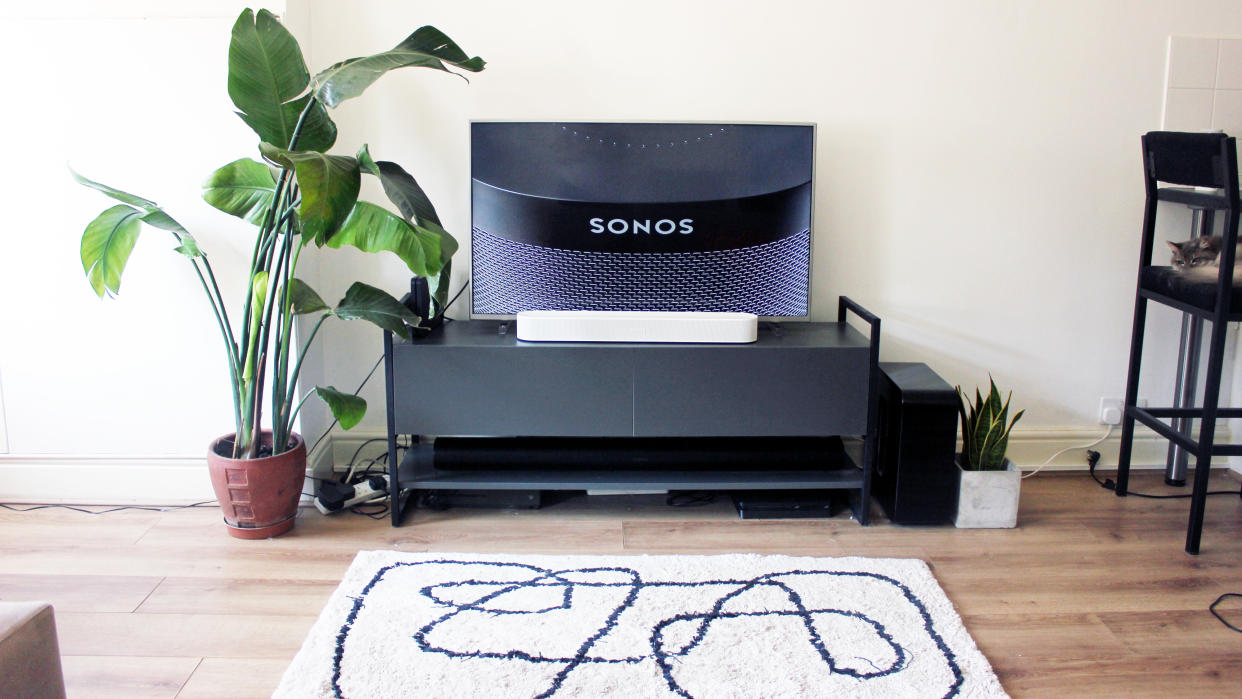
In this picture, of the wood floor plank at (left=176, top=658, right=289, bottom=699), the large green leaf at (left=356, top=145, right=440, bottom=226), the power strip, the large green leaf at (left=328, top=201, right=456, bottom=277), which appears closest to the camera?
the wood floor plank at (left=176, top=658, right=289, bottom=699)

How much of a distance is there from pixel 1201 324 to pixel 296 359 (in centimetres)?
271

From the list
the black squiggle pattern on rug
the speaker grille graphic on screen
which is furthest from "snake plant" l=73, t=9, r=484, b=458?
the black squiggle pattern on rug

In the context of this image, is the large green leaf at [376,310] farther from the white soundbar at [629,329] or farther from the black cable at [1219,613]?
the black cable at [1219,613]

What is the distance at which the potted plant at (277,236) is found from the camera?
7.45ft

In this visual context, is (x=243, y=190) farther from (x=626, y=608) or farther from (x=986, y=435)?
(x=986, y=435)

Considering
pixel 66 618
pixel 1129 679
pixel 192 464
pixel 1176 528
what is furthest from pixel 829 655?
pixel 192 464

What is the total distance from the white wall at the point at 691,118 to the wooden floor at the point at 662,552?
14.2 inches

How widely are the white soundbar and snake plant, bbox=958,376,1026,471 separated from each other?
66 cm

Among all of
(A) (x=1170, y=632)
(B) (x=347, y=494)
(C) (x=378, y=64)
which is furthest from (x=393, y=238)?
(A) (x=1170, y=632)

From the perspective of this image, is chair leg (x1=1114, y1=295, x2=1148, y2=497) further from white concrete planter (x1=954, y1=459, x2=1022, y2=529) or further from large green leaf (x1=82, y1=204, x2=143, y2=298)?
large green leaf (x1=82, y1=204, x2=143, y2=298)

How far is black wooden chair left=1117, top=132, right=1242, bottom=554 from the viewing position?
2.34 metres

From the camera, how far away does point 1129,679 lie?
1.93 metres

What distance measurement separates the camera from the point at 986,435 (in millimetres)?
2660

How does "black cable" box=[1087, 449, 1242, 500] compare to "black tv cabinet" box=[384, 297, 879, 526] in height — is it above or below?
below
